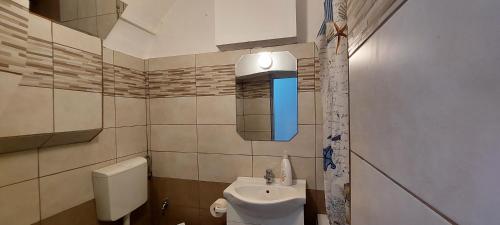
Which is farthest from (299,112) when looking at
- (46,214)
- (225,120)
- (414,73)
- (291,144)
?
(46,214)

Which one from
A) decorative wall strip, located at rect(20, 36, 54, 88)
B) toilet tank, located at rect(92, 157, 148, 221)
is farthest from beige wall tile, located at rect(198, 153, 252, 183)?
decorative wall strip, located at rect(20, 36, 54, 88)

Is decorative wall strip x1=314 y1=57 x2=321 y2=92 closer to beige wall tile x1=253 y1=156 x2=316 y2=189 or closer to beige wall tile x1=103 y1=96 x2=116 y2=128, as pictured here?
beige wall tile x1=253 y1=156 x2=316 y2=189

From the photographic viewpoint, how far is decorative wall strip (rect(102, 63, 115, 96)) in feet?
5.20

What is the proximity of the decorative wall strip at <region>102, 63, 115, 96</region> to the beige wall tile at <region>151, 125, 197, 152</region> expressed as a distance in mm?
465

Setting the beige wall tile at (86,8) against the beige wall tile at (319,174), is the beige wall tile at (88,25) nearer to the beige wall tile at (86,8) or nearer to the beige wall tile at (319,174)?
the beige wall tile at (86,8)

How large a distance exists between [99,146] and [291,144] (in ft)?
4.29

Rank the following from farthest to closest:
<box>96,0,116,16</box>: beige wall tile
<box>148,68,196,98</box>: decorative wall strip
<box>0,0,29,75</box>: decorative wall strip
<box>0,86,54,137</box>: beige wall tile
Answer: <box>148,68,196,98</box>: decorative wall strip < <box>96,0,116,16</box>: beige wall tile < <box>0,86,54,137</box>: beige wall tile < <box>0,0,29,75</box>: decorative wall strip

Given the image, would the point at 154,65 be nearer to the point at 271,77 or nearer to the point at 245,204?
the point at 271,77

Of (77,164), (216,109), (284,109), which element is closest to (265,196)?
(284,109)

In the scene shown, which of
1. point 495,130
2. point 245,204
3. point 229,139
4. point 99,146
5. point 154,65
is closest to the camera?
point 495,130

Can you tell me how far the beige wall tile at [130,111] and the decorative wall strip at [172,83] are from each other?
0.14m

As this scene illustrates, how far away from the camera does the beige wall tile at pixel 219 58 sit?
1.74m

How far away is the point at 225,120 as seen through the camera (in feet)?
5.82

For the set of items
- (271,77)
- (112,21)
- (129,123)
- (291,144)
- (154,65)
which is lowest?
(291,144)
